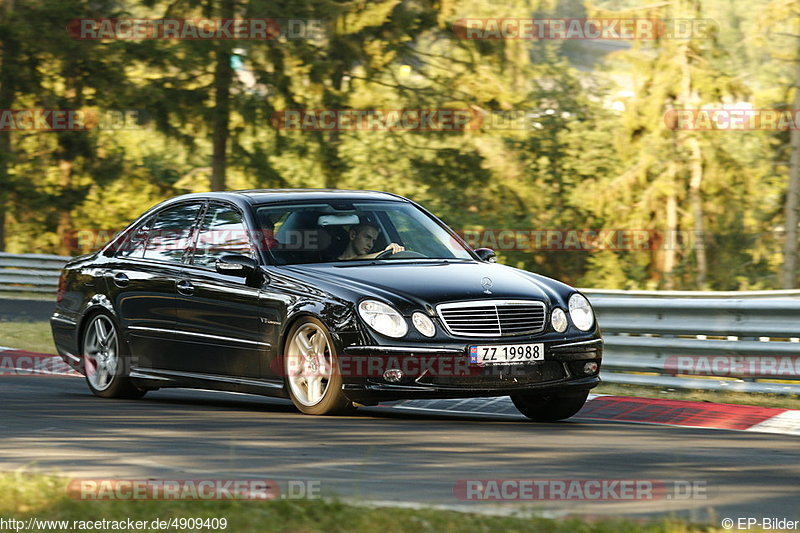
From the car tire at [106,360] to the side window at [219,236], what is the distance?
117cm

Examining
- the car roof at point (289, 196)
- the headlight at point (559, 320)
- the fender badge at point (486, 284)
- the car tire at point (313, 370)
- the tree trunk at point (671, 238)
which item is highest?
the car roof at point (289, 196)

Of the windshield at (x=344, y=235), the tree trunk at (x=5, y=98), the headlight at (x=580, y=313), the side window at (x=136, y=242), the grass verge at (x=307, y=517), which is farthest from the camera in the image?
the tree trunk at (x=5, y=98)

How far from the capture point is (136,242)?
11.3 m

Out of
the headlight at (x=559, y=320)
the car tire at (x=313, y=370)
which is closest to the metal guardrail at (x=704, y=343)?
the headlight at (x=559, y=320)

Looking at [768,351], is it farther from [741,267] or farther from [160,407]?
[741,267]

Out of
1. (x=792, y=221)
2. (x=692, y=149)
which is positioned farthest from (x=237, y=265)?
(x=692, y=149)

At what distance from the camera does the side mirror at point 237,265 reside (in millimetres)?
9797

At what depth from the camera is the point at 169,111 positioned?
32.1m

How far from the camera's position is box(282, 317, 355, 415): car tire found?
9.02 meters

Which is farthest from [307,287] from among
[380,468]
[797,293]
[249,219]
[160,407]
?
[797,293]

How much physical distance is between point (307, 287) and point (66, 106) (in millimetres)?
26987

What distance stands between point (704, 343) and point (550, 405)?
6.96 ft

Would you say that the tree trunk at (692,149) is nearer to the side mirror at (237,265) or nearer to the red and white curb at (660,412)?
the red and white curb at (660,412)

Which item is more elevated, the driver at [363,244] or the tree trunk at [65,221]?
the driver at [363,244]
